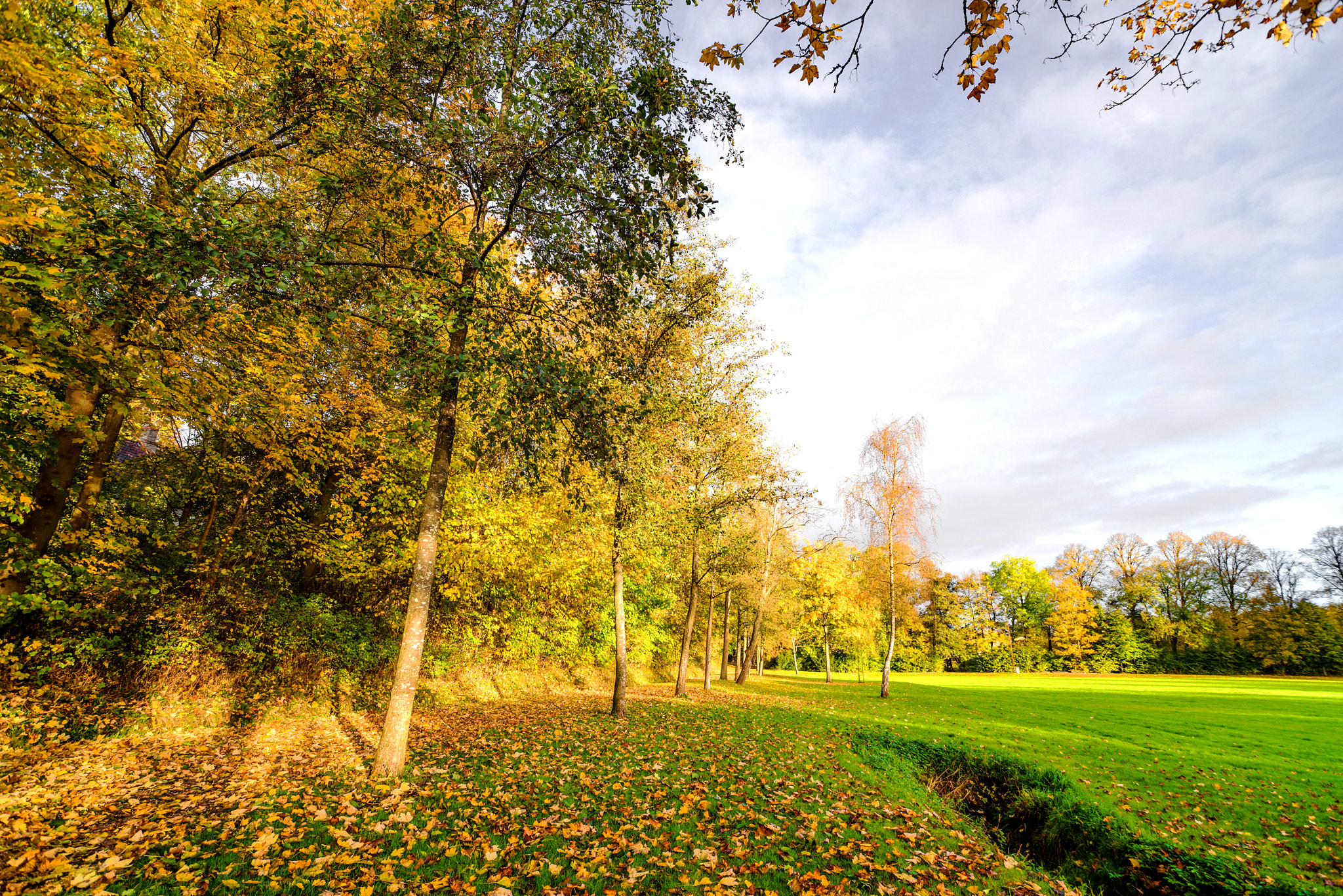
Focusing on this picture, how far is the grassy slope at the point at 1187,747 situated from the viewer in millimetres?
6914

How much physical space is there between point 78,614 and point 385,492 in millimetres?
6225

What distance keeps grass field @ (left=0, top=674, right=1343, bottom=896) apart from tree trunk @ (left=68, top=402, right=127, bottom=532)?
4.28 m

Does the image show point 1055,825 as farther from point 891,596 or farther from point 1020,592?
point 1020,592

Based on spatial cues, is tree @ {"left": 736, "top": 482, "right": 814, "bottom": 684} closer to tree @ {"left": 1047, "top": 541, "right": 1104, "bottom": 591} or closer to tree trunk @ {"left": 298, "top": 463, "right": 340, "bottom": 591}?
tree trunk @ {"left": 298, "top": 463, "right": 340, "bottom": 591}

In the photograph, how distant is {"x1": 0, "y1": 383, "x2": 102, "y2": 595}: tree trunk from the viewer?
813cm

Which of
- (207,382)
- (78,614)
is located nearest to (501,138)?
(207,382)

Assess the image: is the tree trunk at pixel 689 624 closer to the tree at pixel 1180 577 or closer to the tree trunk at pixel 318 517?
the tree trunk at pixel 318 517

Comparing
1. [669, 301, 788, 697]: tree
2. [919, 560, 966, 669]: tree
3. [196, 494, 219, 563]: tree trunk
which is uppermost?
[669, 301, 788, 697]: tree

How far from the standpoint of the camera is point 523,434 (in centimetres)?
776

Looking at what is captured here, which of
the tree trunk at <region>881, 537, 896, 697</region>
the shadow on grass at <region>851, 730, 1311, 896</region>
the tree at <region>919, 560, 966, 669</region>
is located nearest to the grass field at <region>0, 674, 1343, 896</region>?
the shadow on grass at <region>851, 730, 1311, 896</region>

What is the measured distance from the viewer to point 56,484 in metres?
8.27

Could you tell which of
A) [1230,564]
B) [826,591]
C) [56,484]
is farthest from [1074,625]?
[56,484]

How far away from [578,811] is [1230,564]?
84.0 meters

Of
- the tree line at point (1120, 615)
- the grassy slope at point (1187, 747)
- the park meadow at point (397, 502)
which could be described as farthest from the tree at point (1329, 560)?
the park meadow at point (397, 502)
